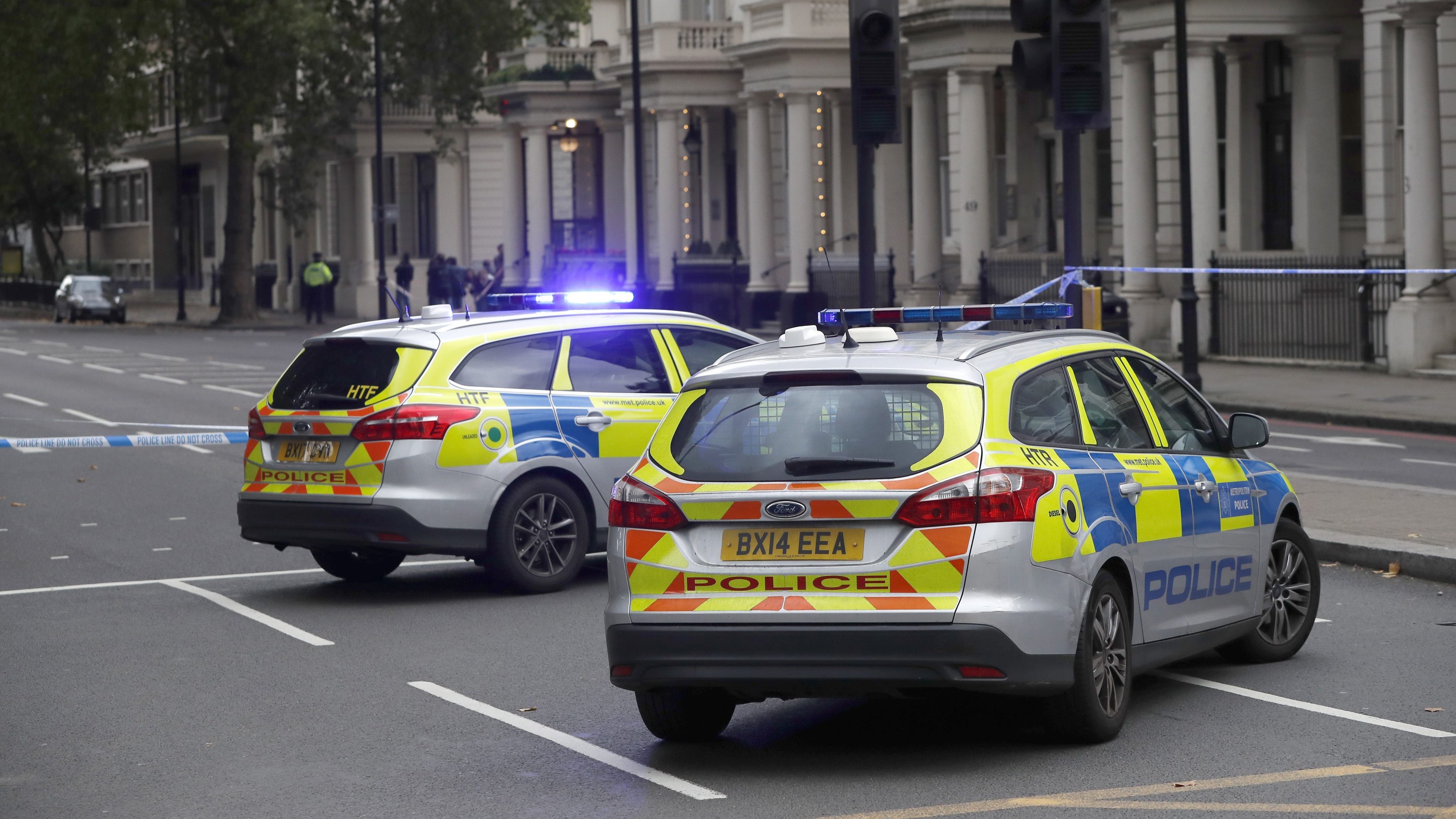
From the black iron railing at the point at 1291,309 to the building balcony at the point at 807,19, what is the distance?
1291 centimetres

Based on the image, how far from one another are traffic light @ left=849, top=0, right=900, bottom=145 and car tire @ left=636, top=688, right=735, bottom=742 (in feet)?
23.4

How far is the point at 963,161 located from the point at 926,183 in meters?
2.24

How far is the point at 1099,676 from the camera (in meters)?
7.22

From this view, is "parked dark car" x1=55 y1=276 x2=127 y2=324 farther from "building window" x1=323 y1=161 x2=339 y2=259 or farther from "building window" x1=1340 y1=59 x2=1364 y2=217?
"building window" x1=1340 y1=59 x2=1364 y2=217

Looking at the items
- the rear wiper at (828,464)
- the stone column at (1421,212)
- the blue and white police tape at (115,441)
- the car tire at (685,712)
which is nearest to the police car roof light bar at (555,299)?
the blue and white police tape at (115,441)

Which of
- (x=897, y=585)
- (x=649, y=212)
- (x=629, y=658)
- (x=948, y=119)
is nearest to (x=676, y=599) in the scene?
(x=629, y=658)

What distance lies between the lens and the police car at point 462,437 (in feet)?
35.9

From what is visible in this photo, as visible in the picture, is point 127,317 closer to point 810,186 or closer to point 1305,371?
point 810,186

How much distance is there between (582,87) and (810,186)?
11.6 meters

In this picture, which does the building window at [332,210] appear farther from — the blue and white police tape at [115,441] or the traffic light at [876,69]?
the traffic light at [876,69]

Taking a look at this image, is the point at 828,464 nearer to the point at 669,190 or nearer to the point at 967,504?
the point at 967,504

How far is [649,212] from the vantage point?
51.8 m

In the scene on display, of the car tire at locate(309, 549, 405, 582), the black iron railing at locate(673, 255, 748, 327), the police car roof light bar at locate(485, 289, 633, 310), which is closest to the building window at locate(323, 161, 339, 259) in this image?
the black iron railing at locate(673, 255, 748, 327)

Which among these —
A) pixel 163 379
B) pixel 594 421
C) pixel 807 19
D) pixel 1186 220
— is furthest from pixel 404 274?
pixel 594 421
